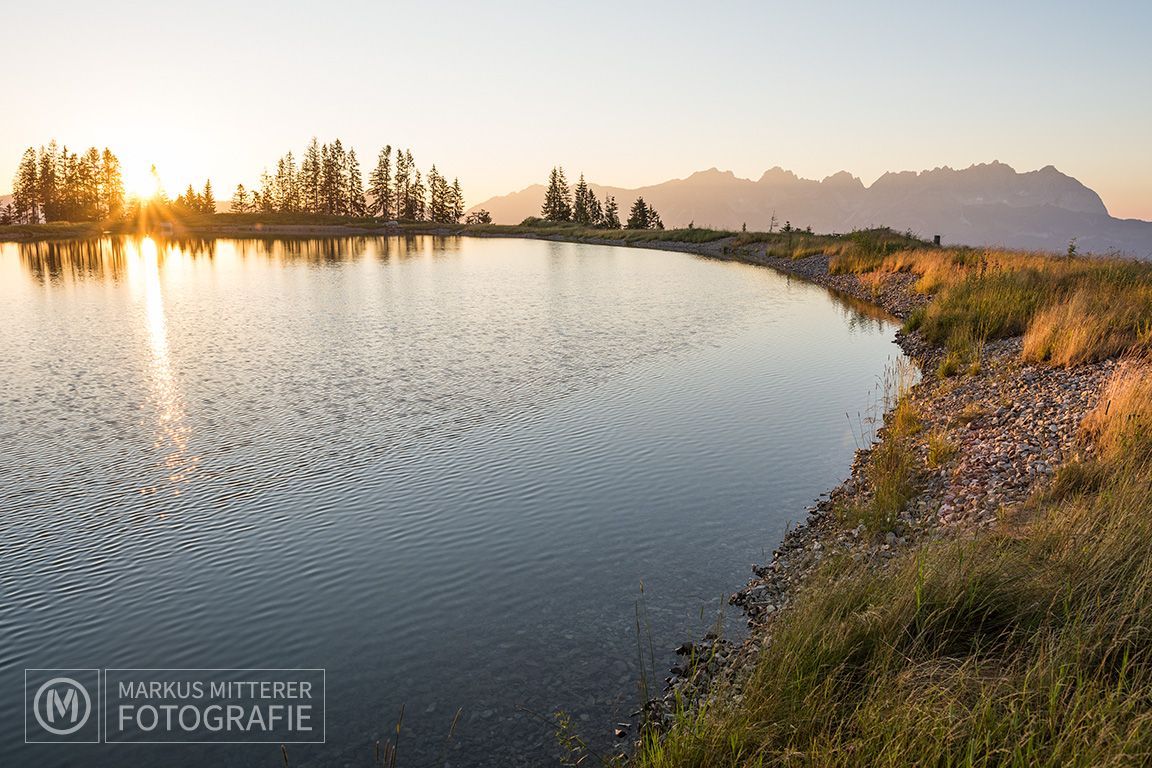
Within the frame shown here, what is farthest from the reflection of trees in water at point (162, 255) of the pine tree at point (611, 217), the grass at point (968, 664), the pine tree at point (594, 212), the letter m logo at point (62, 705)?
the grass at point (968, 664)

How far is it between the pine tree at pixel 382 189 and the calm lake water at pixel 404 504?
119 metres

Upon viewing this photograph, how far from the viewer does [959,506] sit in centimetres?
933

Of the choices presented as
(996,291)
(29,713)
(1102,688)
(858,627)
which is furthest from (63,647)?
(996,291)

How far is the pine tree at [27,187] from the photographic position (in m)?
114

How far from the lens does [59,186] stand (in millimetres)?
115250

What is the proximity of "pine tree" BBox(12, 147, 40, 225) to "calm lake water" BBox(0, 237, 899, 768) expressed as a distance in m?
116

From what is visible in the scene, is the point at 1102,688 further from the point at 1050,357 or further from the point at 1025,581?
the point at 1050,357

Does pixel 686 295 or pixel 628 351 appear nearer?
pixel 628 351

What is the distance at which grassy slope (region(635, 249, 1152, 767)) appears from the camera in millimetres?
4332

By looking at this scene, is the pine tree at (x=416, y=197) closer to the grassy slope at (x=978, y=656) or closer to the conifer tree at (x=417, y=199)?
the conifer tree at (x=417, y=199)

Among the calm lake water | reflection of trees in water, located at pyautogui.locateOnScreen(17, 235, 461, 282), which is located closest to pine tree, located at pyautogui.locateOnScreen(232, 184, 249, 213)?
reflection of trees in water, located at pyautogui.locateOnScreen(17, 235, 461, 282)

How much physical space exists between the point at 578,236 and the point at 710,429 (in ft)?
283

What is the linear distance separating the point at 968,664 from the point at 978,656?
0.42m

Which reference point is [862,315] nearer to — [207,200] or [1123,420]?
[1123,420]
